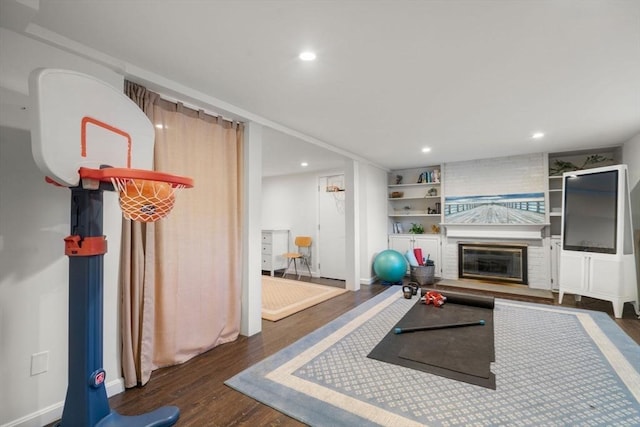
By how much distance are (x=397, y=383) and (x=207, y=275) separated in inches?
72.2

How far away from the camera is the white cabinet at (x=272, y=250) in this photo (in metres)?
6.02

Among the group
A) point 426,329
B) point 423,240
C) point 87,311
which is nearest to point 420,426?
point 426,329

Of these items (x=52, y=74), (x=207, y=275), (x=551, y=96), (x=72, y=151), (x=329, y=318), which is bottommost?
(x=329, y=318)

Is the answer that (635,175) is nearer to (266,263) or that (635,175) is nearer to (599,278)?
(599,278)

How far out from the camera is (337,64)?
199 cm

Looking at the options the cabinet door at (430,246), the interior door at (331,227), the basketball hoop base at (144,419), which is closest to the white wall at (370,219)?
the interior door at (331,227)

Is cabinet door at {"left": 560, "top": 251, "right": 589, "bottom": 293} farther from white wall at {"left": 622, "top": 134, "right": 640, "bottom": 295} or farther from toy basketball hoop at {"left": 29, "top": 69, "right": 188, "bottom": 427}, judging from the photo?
toy basketball hoop at {"left": 29, "top": 69, "right": 188, "bottom": 427}

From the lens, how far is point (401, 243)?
5.97 metres

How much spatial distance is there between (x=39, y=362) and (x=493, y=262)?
604cm

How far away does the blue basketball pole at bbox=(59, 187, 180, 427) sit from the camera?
1.29 m

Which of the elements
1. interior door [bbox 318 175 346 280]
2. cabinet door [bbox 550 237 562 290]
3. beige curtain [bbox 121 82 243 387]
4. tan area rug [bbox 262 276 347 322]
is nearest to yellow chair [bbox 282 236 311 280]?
interior door [bbox 318 175 346 280]

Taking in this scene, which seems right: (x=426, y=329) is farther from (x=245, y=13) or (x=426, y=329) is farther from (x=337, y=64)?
(x=245, y=13)

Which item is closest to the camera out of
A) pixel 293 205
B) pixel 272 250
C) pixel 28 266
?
pixel 28 266

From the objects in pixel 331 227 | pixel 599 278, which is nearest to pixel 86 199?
pixel 331 227
